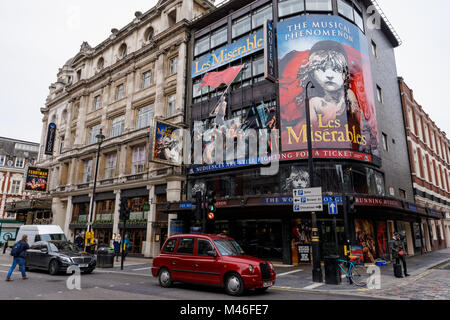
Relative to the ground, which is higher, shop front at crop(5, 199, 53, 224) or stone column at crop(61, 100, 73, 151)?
stone column at crop(61, 100, 73, 151)

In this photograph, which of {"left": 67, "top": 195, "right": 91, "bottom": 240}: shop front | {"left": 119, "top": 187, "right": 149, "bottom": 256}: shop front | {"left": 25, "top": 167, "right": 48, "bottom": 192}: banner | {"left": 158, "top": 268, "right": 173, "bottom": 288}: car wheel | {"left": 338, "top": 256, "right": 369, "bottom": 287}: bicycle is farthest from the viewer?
{"left": 25, "top": 167, "right": 48, "bottom": 192}: banner

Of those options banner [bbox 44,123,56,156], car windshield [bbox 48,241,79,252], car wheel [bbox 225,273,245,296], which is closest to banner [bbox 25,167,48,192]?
banner [bbox 44,123,56,156]

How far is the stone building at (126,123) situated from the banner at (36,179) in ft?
2.98

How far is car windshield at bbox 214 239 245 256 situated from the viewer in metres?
9.53

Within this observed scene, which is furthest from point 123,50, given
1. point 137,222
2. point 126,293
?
point 126,293

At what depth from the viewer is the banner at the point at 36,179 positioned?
37.6 m

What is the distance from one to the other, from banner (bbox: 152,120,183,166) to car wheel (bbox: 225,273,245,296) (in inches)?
584

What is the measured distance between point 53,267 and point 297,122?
15.0 m

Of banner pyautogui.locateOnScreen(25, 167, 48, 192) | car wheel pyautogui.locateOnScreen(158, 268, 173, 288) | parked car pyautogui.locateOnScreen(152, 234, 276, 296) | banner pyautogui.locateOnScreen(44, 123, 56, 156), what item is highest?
banner pyautogui.locateOnScreen(44, 123, 56, 156)

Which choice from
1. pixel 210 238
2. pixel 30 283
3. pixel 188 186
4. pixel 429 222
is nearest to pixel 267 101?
pixel 188 186

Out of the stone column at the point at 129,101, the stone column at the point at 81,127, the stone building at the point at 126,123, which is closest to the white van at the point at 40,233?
the stone building at the point at 126,123

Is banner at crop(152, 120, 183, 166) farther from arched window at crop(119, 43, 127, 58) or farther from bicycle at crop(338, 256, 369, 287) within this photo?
arched window at crop(119, 43, 127, 58)
